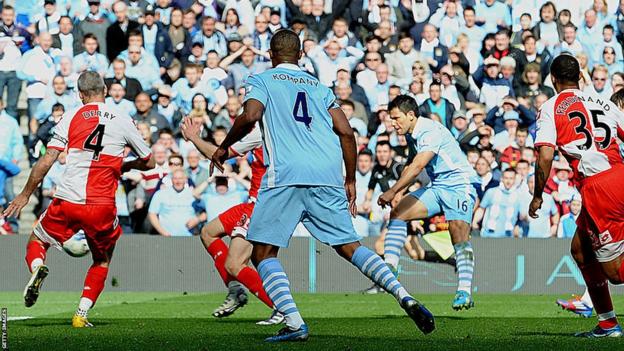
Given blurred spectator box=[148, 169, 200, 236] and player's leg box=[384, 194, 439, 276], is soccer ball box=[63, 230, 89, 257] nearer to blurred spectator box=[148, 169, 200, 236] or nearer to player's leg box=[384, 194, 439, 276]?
blurred spectator box=[148, 169, 200, 236]

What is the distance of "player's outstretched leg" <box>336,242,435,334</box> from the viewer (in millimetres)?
8859

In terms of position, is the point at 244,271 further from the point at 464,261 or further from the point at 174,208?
the point at 174,208

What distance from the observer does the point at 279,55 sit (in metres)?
9.52

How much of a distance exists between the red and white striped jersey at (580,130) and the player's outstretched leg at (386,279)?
1.74 m

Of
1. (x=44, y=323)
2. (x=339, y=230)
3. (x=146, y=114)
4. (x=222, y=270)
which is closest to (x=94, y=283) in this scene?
(x=44, y=323)

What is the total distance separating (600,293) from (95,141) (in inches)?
192

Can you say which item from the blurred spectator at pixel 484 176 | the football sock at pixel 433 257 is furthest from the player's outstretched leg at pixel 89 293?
the blurred spectator at pixel 484 176

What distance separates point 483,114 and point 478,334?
36.9 ft

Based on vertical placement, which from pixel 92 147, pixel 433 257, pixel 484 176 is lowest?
pixel 433 257

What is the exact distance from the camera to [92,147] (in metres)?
11.5

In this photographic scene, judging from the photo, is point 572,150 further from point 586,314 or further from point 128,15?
point 128,15

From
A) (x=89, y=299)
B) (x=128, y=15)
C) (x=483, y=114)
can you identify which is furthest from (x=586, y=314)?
(x=128, y=15)

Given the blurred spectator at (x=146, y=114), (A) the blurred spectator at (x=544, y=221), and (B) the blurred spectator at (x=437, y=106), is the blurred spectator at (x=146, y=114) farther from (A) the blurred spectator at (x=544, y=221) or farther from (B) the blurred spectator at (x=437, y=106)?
(A) the blurred spectator at (x=544, y=221)

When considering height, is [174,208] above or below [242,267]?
below
